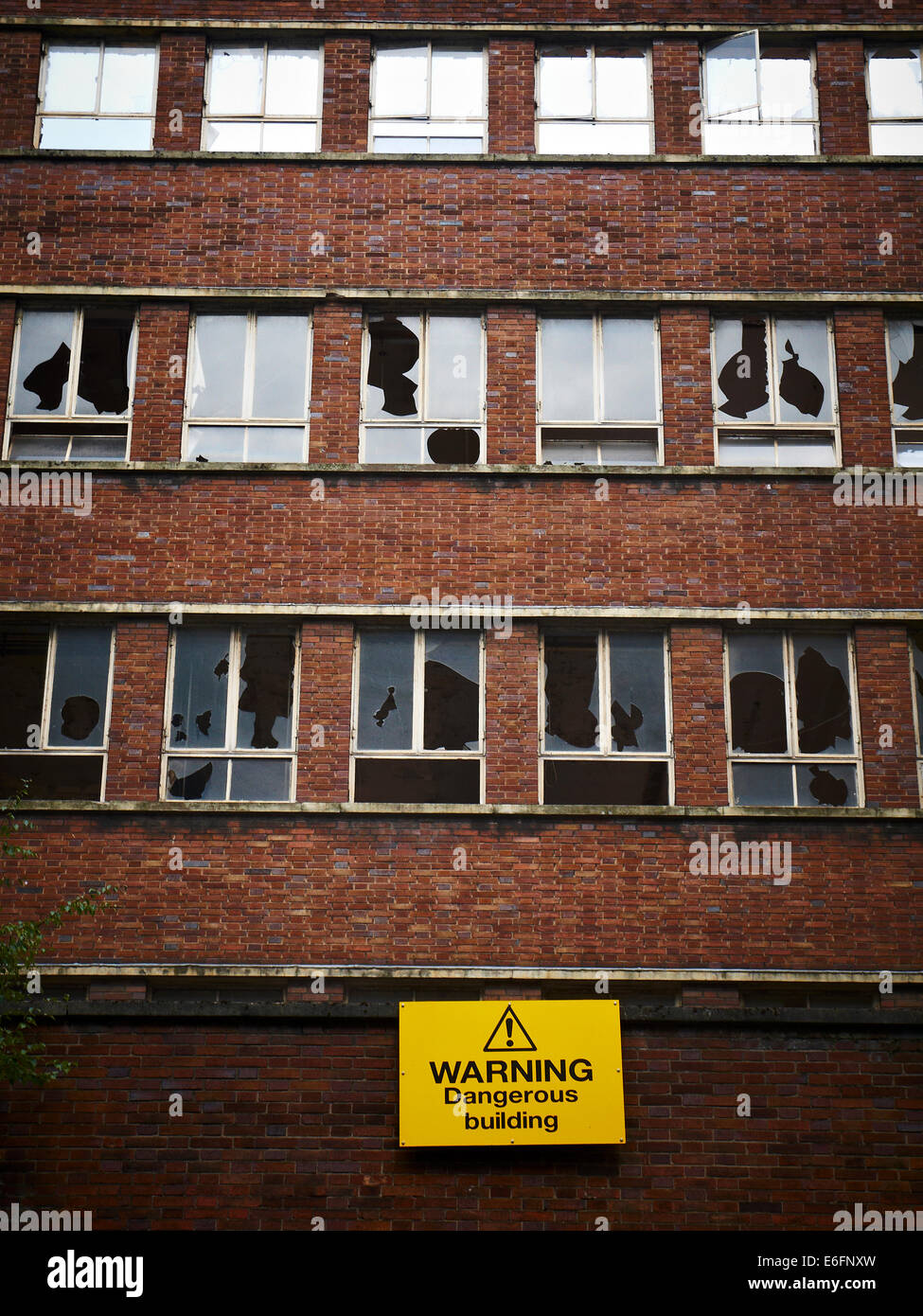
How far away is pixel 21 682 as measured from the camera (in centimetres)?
1404

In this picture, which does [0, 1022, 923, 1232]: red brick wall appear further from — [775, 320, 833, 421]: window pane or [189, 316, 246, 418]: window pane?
[775, 320, 833, 421]: window pane

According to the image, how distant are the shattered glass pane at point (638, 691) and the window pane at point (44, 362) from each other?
6736mm

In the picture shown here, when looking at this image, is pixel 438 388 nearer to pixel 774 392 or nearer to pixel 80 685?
pixel 774 392

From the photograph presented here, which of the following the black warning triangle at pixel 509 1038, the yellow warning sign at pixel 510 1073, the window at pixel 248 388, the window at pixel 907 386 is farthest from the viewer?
the window at pixel 907 386

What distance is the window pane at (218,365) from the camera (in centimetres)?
1488

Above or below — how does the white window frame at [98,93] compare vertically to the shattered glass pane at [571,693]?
above

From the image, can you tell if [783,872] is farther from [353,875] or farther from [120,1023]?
[120,1023]

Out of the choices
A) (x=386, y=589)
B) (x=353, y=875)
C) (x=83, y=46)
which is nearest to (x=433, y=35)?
(x=83, y=46)

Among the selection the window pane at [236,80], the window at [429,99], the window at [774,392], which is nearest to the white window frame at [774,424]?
the window at [774,392]

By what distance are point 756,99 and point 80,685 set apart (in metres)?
10.3

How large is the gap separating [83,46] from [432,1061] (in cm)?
1242

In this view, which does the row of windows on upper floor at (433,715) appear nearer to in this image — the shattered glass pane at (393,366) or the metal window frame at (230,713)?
the metal window frame at (230,713)

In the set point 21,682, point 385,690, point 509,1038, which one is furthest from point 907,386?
point 21,682

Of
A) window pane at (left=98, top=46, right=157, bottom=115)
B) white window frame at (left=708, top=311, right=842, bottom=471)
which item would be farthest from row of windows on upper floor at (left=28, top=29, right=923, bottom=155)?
white window frame at (left=708, top=311, right=842, bottom=471)
